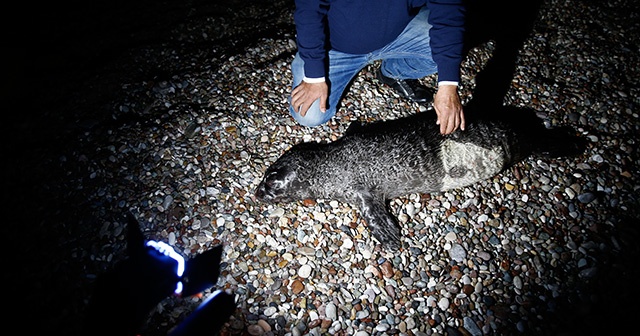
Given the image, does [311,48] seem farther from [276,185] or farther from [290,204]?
[290,204]

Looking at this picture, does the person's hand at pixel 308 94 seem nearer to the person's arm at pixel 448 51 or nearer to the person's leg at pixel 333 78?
the person's leg at pixel 333 78

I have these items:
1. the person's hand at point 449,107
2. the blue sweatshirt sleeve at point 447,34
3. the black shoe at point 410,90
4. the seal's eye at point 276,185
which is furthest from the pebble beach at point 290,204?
the blue sweatshirt sleeve at point 447,34

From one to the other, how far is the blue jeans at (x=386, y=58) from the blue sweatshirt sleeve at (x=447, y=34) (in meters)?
0.81

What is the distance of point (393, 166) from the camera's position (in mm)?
3391

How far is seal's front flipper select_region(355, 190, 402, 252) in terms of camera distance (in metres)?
3.27

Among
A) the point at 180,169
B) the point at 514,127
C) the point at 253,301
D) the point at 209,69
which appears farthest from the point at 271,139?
the point at 514,127

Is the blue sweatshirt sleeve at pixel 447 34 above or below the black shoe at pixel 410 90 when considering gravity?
above

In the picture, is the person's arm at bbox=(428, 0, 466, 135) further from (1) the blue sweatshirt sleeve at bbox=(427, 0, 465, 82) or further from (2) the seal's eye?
(2) the seal's eye

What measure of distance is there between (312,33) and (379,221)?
2.04 metres

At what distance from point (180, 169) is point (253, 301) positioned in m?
1.77

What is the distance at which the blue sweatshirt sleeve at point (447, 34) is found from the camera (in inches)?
113

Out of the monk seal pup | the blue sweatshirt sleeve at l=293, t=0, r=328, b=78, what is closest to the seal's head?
the monk seal pup

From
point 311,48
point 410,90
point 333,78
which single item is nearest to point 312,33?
point 311,48

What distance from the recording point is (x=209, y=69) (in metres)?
4.59
